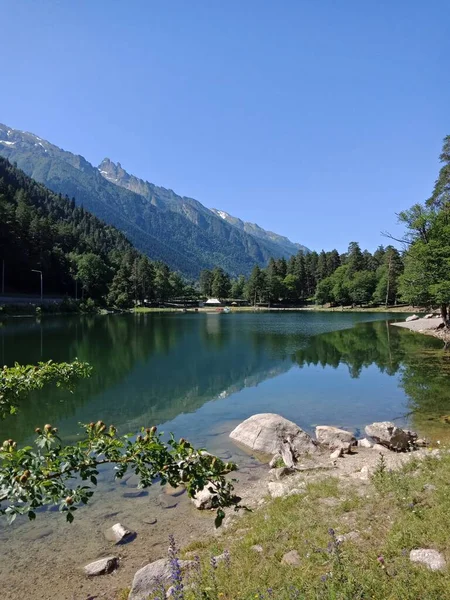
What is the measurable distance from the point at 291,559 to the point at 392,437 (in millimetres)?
9334

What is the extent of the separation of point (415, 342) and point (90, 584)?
47.1 m

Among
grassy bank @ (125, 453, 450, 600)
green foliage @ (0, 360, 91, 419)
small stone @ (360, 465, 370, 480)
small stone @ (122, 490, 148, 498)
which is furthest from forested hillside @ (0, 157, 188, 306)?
grassy bank @ (125, 453, 450, 600)

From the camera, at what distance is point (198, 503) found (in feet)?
35.0

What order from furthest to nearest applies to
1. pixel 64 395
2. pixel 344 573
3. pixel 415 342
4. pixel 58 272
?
pixel 58 272, pixel 415 342, pixel 64 395, pixel 344 573

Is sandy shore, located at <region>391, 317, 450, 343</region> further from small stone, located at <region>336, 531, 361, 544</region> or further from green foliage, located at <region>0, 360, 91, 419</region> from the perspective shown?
green foliage, located at <region>0, 360, 91, 419</region>

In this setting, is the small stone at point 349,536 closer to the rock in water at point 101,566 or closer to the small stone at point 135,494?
the rock in water at point 101,566

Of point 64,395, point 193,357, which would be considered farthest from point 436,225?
point 64,395

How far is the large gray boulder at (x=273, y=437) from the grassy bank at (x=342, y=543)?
14.4ft

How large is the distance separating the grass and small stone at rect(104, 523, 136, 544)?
6.32ft


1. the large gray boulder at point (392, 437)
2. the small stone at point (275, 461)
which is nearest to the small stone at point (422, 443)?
Result: the large gray boulder at point (392, 437)

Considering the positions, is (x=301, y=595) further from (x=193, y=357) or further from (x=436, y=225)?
(x=436, y=225)

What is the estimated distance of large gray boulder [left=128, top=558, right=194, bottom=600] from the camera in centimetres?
686

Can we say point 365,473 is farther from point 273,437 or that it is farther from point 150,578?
point 150,578

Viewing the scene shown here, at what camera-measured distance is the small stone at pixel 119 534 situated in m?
9.29
